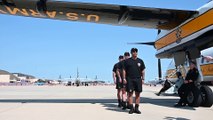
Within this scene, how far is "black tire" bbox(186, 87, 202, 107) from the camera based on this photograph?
423 inches

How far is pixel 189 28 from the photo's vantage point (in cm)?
1133

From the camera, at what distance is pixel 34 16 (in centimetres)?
1161

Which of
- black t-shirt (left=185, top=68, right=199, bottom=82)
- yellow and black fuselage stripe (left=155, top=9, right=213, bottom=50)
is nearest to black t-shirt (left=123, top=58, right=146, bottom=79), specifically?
black t-shirt (left=185, top=68, right=199, bottom=82)

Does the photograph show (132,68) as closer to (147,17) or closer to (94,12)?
(94,12)

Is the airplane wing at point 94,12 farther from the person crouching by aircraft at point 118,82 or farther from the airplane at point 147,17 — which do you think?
the person crouching by aircraft at point 118,82

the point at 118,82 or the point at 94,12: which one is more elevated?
the point at 94,12

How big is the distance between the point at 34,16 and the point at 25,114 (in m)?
4.19

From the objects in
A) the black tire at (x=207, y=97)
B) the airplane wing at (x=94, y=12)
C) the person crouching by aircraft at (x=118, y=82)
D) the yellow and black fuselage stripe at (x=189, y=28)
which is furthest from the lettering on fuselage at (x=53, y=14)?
the black tire at (x=207, y=97)

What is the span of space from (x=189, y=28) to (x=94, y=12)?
3.13m

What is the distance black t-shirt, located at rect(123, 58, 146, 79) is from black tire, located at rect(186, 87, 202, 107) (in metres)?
2.40

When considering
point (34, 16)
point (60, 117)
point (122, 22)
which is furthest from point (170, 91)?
point (60, 117)

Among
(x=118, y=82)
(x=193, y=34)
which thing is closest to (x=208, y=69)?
(x=193, y=34)

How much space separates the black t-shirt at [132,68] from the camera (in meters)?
9.29

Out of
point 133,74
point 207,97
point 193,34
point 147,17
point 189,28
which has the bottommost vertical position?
point 207,97
